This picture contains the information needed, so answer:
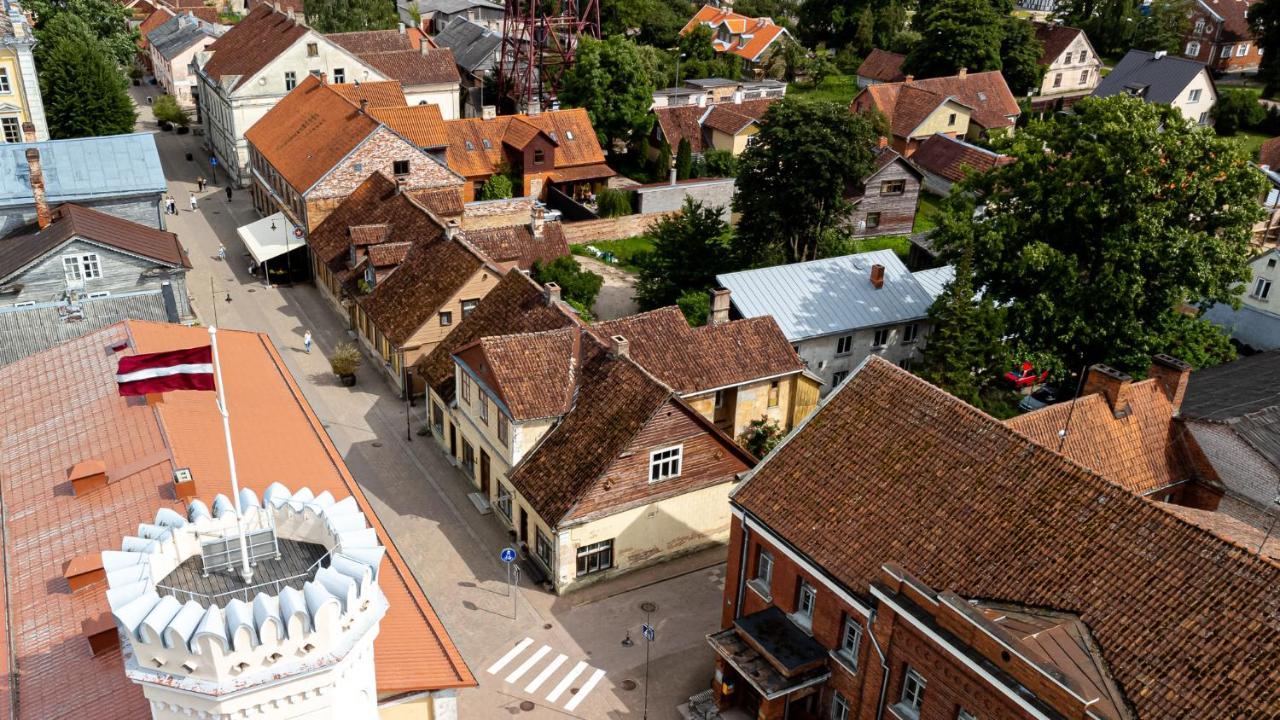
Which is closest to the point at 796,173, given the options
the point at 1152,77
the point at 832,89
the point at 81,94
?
the point at 81,94

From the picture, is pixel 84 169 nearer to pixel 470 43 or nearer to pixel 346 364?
pixel 346 364

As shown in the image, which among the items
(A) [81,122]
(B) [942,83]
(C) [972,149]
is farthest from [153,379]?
(B) [942,83]

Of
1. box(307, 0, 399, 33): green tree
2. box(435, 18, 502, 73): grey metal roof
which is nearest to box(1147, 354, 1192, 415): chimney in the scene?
box(435, 18, 502, 73): grey metal roof

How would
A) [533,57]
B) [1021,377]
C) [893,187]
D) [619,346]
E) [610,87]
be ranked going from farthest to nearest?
[533,57]
[610,87]
[893,187]
[1021,377]
[619,346]

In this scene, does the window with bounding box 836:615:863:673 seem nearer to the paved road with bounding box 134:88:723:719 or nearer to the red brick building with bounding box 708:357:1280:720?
the red brick building with bounding box 708:357:1280:720

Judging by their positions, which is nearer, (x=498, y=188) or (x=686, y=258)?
(x=686, y=258)

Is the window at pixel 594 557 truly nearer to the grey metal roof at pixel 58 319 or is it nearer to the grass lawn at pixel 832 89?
the grey metal roof at pixel 58 319

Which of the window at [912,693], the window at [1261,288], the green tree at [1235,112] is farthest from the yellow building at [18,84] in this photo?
the green tree at [1235,112]
